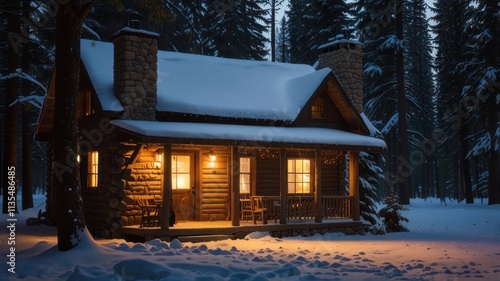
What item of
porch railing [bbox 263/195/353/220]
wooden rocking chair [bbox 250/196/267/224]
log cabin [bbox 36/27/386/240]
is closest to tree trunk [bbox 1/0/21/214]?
log cabin [bbox 36/27/386/240]

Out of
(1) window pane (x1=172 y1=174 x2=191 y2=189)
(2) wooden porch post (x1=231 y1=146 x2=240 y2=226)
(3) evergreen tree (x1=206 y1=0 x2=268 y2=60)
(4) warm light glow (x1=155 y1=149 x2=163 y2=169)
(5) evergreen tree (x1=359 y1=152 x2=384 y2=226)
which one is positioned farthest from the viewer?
(3) evergreen tree (x1=206 y1=0 x2=268 y2=60)

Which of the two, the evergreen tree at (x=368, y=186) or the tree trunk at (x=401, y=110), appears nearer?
the evergreen tree at (x=368, y=186)

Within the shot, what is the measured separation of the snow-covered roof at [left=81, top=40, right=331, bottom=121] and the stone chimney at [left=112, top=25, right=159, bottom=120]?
0.37 metres

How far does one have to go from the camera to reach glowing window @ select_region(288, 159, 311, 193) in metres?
20.2

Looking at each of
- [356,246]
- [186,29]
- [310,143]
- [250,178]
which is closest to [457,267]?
[356,246]

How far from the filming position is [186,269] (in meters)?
9.92

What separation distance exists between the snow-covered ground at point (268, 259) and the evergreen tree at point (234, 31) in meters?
22.7

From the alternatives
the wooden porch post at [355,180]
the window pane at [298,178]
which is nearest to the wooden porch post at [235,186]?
the window pane at [298,178]

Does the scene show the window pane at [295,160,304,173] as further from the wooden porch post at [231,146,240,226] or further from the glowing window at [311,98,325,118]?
the wooden porch post at [231,146,240,226]

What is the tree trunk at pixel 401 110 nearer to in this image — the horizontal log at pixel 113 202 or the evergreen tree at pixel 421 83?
the evergreen tree at pixel 421 83

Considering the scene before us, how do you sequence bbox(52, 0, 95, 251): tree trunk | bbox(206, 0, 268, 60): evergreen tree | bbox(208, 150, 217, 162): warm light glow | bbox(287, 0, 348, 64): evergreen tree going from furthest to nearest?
1. bbox(206, 0, 268, 60): evergreen tree
2. bbox(287, 0, 348, 64): evergreen tree
3. bbox(208, 150, 217, 162): warm light glow
4. bbox(52, 0, 95, 251): tree trunk

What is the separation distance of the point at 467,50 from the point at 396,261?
28726 mm

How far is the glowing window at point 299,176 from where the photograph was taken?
20.2m

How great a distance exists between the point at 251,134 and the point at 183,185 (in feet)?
10.3
